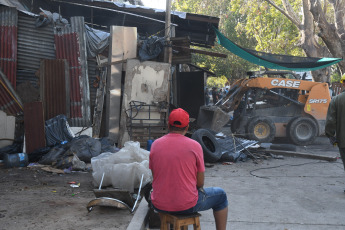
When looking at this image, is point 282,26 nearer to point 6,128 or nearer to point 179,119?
point 6,128

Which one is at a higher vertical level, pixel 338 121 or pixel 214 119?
pixel 338 121

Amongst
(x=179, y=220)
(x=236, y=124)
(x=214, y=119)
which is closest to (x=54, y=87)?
(x=214, y=119)

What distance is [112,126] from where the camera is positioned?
1077 centimetres

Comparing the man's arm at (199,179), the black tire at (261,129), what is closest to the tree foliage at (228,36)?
the black tire at (261,129)

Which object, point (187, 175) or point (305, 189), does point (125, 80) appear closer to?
point (305, 189)

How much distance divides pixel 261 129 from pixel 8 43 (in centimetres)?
802

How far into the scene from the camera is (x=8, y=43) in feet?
33.0

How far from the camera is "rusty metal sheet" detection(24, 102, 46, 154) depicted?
30.0 ft

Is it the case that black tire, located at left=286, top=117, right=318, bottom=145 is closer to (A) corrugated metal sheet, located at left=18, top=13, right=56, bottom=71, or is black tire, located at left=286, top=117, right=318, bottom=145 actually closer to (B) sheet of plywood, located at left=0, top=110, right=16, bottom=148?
(A) corrugated metal sheet, located at left=18, top=13, right=56, bottom=71

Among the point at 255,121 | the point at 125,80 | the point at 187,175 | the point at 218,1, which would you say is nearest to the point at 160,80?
the point at 125,80

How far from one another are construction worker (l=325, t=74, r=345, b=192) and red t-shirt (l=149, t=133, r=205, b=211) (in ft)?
11.3

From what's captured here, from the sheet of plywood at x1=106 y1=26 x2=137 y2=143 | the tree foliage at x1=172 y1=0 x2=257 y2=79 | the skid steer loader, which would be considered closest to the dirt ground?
the sheet of plywood at x1=106 y1=26 x2=137 y2=143

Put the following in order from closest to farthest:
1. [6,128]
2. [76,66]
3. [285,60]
Result: [6,128]
[76,66]
[285,60]

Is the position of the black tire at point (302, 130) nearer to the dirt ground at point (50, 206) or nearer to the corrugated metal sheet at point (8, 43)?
the dirt ground at point (50, 206)
